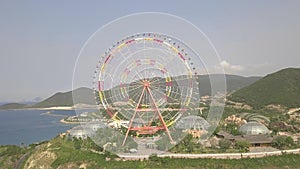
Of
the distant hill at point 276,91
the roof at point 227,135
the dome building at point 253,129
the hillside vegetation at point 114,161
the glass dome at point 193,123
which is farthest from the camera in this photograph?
the distant hill at point 276,91

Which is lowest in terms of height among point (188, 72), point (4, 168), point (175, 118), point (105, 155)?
A: point (4, 168)

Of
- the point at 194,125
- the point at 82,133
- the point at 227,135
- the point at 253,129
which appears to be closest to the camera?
the point at 227,135

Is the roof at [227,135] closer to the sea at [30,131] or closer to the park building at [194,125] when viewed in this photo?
the park building at [194,125]

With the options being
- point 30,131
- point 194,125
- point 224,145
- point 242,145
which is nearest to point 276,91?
point 194,125

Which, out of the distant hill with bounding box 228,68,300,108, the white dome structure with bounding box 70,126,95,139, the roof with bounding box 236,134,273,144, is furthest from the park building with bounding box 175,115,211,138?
the distant hill with bounding box 228,68,300,108

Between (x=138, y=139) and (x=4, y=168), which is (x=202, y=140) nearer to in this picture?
(x=138, y=139)

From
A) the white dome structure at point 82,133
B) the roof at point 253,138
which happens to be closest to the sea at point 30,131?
the white dome structure at point 82,133

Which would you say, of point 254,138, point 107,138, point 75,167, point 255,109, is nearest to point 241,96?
point 255,109

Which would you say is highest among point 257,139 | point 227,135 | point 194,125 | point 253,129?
point 194,125

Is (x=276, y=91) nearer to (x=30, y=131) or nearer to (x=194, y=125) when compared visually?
(x=194, y=125)
